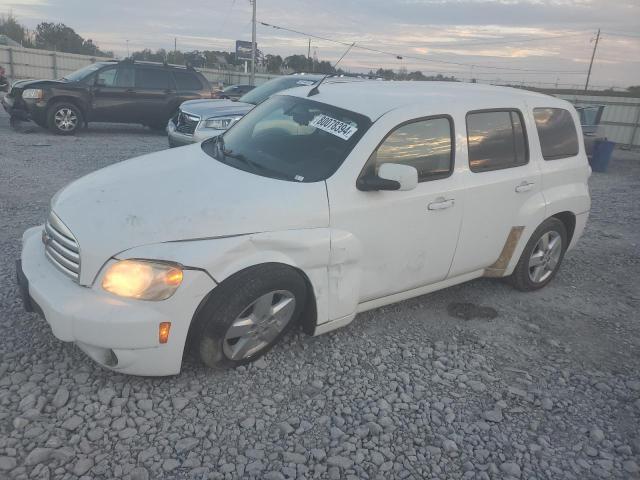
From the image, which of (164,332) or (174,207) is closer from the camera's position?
(164,332)

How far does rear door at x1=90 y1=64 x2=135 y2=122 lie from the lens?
12.2 meters

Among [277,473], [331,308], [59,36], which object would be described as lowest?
[277,473]

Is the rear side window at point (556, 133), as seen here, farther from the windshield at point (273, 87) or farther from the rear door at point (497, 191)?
the windshield at point (273, 87)

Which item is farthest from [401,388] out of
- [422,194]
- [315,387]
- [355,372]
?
[422,194]

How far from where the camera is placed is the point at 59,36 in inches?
2312

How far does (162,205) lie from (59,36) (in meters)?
66.7

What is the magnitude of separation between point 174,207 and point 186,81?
446 inches

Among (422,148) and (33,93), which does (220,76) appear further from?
(422,148)

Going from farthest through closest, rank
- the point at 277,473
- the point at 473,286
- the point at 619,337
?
the point at 473,286, the point at 619,337, the point at 277,473

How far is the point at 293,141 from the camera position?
3.72 m

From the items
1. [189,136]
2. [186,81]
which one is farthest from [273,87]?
[186,81]

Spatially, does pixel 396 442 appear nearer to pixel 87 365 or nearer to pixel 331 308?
pixel 331 308

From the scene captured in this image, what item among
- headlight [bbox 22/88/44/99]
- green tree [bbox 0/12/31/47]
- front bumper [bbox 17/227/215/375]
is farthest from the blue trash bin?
green tree [bbox 0/12/31/47]

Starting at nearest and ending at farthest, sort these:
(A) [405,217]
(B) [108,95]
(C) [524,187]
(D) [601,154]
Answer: (A) [405,217] → (C) [524,187] → (B) [108,95] → (D) [601,154]
